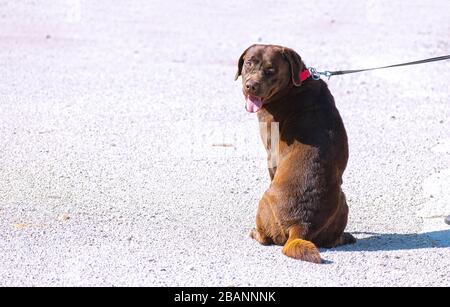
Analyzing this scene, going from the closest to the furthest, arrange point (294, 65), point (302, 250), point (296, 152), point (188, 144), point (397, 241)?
1. point (302, 250)
2. point (296, 152)
3. point (294, 65)
4. point (397, 241)
5. point (188, 144)

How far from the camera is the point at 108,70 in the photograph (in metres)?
11.1

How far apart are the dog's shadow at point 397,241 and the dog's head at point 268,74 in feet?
3.47

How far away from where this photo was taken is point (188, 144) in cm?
842

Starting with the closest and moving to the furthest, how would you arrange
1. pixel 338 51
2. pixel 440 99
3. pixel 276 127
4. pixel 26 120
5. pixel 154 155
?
pixel 276 127 < pixel 154 155 < pixel 26 120 < pixel 440 99 < pixel 338 51

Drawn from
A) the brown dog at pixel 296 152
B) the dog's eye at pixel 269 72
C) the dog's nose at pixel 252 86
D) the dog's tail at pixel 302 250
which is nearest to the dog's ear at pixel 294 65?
the brown dog at pixel 296 152

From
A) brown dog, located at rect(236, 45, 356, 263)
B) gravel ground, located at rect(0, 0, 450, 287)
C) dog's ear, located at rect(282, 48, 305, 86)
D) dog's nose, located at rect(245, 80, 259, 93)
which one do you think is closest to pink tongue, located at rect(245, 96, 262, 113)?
brown dog, located at rect(236, 45, 356, 263)

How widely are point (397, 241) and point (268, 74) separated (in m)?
1.43

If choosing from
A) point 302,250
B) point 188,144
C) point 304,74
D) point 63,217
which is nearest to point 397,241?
point 302,250

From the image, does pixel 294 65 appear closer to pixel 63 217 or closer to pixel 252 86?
pixel 252 86

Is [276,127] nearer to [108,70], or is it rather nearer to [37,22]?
[108,70]

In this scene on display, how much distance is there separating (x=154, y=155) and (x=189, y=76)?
2.98 meters

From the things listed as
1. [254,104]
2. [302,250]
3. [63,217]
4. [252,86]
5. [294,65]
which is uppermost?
[294,65]

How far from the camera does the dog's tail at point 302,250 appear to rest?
18.2 ft

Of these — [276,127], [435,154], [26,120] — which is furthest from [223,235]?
[26,120]
